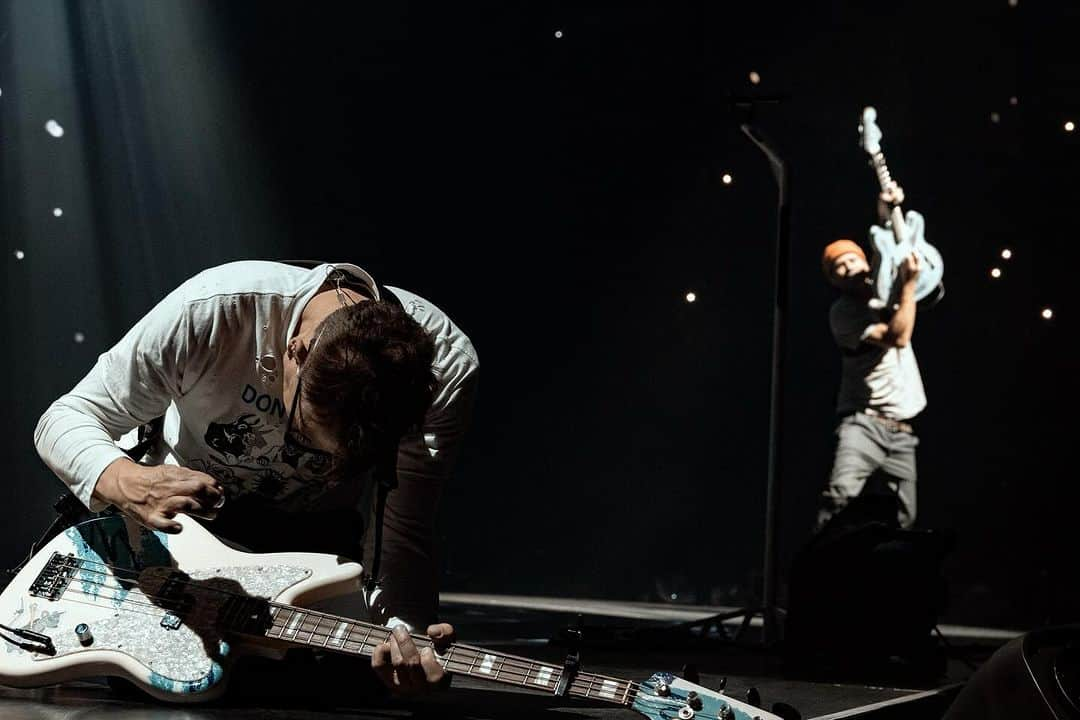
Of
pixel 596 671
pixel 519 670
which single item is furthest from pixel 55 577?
pixel 596 671

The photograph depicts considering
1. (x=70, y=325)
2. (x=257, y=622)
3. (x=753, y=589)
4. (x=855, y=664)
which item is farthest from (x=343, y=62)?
(x=257, y=622)

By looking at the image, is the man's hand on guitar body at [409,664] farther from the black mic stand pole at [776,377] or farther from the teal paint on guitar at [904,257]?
the teal paint on guitar at [904,257]

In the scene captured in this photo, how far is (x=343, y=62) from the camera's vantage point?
16.9ft

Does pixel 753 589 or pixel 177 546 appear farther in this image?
pixel 753 589

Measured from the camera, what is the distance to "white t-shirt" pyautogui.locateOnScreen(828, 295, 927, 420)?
418 centimetres

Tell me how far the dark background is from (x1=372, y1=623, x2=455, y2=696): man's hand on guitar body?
11.8 ft

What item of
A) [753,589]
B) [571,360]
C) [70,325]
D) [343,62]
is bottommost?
[753,589]

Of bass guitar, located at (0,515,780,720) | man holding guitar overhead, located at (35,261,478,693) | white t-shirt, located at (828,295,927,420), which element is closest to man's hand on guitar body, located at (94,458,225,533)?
man holding guitar overhead, located at (35,261,478,693)

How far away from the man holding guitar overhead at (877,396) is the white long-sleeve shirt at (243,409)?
2.57 metres

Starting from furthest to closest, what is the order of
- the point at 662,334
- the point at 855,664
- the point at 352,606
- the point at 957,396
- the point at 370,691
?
the point at 662,334 → the point at 957,396 → the point at 855,664 → the point at 370,691 → the point at 352,606

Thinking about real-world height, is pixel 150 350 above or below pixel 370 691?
above

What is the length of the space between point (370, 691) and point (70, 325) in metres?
3.34

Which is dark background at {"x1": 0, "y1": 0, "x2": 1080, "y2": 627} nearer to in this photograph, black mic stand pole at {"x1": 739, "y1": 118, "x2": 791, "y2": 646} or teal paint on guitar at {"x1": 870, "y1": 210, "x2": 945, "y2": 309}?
teal paint on guitar at {"x1": 870, "y1": 210, "x2": 945, "y2": 309}

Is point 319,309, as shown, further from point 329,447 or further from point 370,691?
point 370,691
